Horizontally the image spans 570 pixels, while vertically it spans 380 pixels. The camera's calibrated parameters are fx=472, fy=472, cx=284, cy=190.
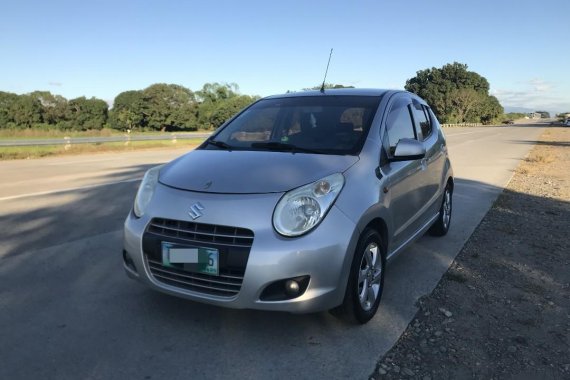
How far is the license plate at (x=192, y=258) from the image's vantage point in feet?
9.50

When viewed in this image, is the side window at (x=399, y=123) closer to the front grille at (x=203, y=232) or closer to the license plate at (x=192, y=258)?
the front grille at (x=203, y=232)

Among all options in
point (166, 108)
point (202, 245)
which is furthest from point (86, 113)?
point (202, 245)

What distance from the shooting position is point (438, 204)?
17.8 feet

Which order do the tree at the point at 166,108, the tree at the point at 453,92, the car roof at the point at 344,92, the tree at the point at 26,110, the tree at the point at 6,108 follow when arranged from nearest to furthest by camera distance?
the car roof at the point at 344,92 < the tree at the point at 26,110 < the tree at the point at 6,108 < the tree at the point at 166,108 < the tree at the point at 453,92

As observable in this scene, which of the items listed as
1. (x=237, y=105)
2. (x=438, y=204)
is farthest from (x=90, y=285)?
(x=237, y=105)

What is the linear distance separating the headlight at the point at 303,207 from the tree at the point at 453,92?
96182mm

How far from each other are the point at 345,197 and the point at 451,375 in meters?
1.24

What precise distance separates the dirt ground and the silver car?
50cm

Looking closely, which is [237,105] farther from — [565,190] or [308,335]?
[308,335]

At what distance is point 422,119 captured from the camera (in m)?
5.26

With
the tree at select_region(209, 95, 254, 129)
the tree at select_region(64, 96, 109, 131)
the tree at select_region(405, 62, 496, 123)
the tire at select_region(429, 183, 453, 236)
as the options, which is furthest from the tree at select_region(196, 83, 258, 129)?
the tire at select_region(429, 183, 453, 236)

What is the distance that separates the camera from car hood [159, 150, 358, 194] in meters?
3.10

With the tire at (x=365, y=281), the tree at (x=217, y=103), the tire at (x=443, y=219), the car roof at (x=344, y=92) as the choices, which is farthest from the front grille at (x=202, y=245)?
the tree at (x=217, y=103)

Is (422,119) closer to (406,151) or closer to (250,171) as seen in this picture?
(406,151)
